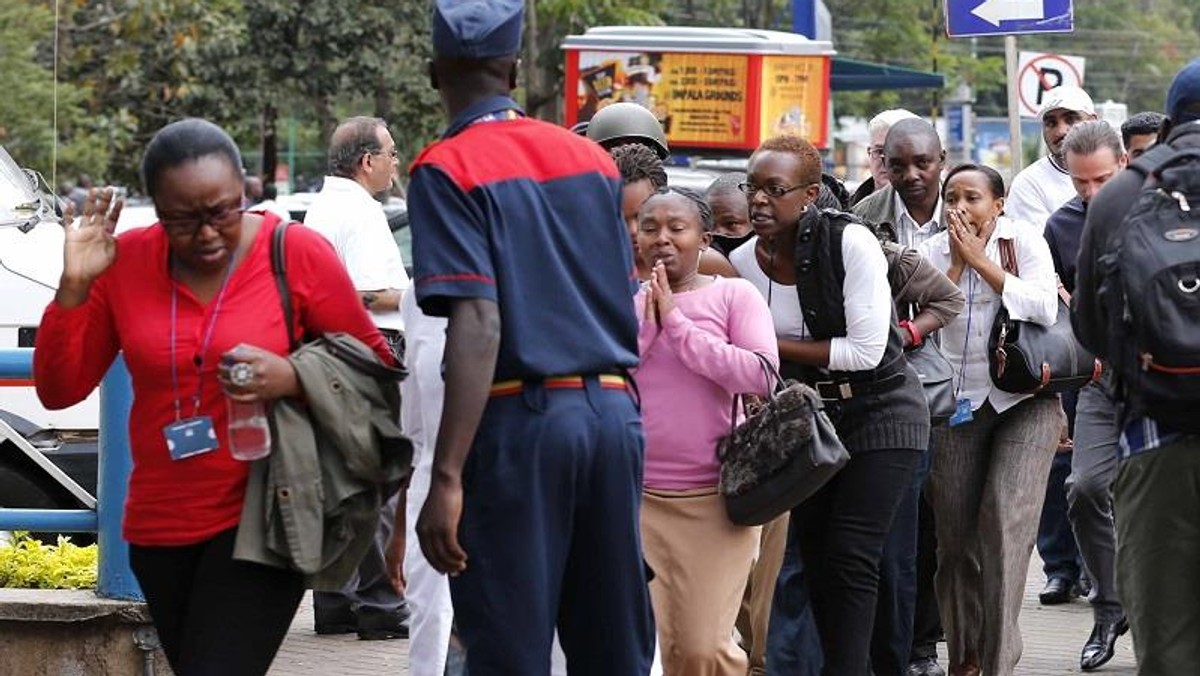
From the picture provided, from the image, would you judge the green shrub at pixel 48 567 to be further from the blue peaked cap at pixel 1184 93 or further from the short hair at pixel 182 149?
the blue peaked cap at pixel 1184 93

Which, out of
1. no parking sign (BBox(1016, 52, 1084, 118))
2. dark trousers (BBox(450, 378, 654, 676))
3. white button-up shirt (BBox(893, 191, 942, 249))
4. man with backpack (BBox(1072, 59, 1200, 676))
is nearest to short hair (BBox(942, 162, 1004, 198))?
white button-up shirt (BBox(893, 191, 942, 249))

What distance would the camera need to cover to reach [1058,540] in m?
10.6

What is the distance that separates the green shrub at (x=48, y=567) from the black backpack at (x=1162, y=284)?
140 inches

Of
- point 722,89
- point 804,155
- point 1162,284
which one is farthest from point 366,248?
point 722,89

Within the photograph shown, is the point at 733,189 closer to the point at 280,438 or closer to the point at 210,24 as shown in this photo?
the point at 280,438

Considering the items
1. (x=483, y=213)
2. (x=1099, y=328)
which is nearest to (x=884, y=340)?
(x=1099, y=328)

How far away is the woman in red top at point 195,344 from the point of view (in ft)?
15.9

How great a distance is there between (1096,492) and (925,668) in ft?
3.18

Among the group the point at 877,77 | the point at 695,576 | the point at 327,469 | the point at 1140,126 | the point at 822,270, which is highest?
the point at 877,77

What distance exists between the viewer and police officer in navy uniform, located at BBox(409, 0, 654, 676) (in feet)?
15.3

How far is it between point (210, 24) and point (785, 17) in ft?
65.4

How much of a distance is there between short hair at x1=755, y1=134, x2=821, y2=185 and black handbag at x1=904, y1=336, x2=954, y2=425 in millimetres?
749

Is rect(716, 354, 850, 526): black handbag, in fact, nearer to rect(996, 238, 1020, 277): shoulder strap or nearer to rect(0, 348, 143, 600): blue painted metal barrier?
rect(996, 238, 1020, 277): shoulder strap

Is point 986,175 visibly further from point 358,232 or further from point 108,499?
point 108,499
